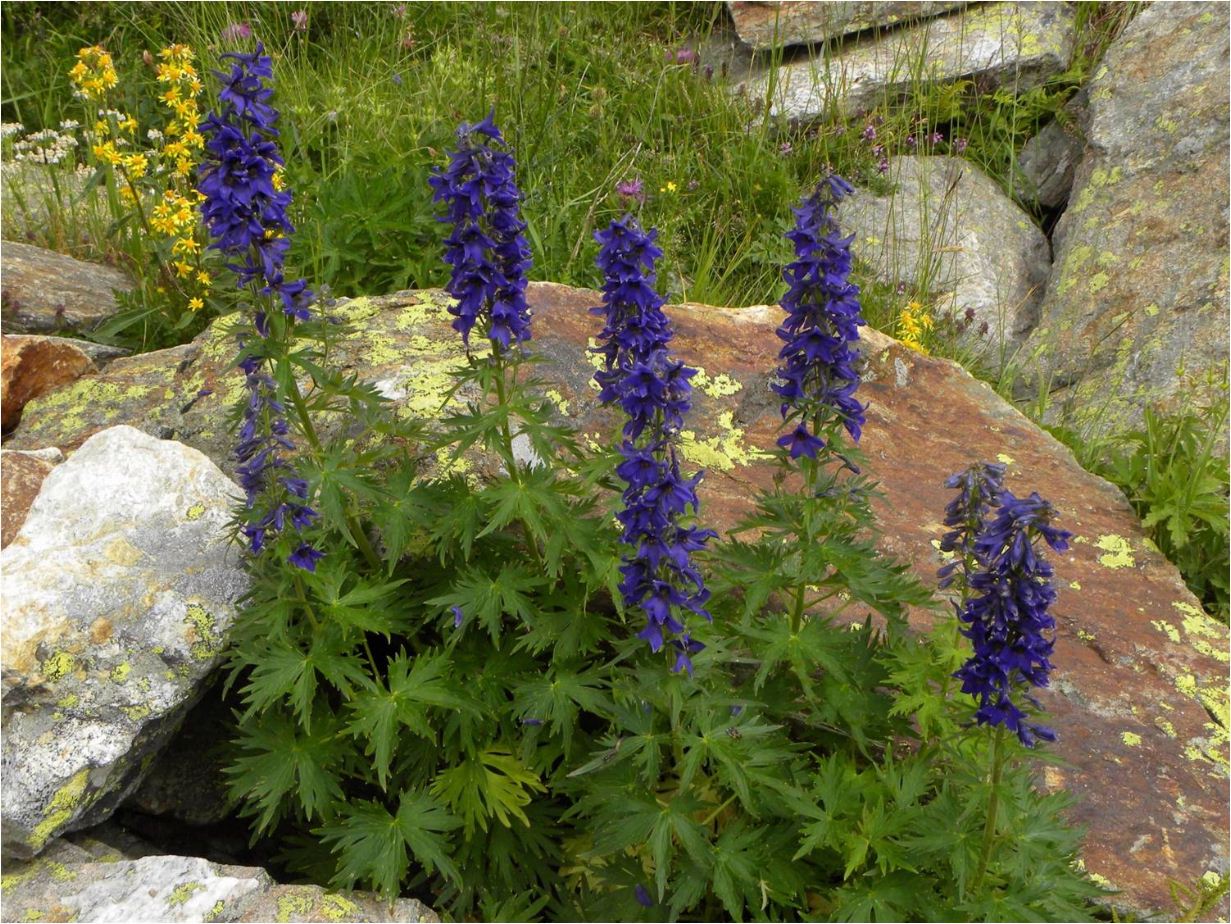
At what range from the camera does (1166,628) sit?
14.1ft

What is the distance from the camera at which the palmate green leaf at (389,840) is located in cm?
328

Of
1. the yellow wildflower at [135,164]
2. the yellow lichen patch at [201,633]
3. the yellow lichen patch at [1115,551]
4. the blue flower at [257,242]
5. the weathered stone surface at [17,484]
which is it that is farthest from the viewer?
the yellow wildflower at [135,164]

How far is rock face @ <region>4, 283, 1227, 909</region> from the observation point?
3.72m

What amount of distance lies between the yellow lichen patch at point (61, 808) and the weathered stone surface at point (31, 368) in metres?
2.29

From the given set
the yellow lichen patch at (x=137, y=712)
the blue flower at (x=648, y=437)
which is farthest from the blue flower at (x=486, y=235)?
the yellow lichen patch at (x=137, y=712)

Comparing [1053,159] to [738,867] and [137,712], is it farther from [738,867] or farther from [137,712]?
[137,712]

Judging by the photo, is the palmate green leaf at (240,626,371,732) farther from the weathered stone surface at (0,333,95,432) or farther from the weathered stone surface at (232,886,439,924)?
the weathered stone surface at (0,333,95,432)

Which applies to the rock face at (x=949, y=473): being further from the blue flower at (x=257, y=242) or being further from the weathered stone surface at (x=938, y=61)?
the weathered stone surface at (x=938, y=61)

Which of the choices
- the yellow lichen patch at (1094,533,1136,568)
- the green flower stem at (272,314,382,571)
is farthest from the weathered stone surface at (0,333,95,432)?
the yellow lichen patch at (1094,533,1136,568)

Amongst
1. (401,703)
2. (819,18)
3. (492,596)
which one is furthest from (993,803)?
(819,18)

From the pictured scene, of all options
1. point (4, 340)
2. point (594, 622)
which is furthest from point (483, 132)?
point (4, 340)

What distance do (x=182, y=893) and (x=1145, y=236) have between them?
6.50 meters

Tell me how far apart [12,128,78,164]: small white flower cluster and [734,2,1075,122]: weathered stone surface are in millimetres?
4560

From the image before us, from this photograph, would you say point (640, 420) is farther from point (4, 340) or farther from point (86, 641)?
point (4, 340)
